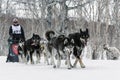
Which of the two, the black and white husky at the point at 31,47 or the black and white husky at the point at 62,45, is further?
the black and white husky at the point at 31,47

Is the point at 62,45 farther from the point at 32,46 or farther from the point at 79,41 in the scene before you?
the point at 32,46

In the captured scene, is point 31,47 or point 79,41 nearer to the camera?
point 79,41

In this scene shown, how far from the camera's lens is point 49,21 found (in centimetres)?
2466

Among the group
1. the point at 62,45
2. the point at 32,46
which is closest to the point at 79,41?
the point at 62,45

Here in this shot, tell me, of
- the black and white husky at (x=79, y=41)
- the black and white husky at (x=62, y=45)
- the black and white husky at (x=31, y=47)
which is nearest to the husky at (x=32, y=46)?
the black and white husky at (x=31, y=47)

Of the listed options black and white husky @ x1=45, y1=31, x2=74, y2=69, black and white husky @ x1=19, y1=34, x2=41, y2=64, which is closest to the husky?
black and white husky @ x1=19, y1=34, x2=41, y2=64

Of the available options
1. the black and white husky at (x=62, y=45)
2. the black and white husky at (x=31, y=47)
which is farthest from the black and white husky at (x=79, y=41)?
the black and white husky at (x=31, y=47)

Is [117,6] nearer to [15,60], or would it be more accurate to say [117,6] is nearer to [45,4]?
[45,4]

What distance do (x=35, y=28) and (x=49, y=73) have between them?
20.4m

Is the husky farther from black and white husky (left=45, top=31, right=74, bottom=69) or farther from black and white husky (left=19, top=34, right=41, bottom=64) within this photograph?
black and white husky (left=45, top=31, right=74, bottom=69)

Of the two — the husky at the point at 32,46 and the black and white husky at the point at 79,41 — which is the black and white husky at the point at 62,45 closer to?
the black and white husky at the point at 79,41

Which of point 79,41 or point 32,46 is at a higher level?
point 79,41

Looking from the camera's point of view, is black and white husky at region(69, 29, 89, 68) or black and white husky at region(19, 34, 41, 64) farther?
black and white husky at region(19, 34, 41, 64)

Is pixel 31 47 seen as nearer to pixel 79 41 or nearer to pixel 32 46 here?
pixel 32 46
